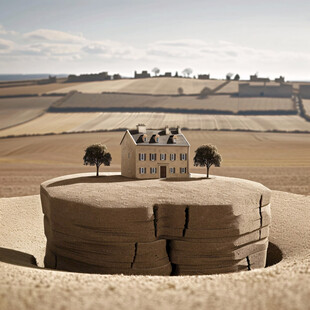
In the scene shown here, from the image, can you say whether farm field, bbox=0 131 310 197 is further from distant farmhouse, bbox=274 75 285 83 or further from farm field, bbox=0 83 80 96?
distant farmhouse, bbox=274 75 285 83

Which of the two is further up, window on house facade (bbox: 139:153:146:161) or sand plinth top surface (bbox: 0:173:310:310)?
window on house facade (bbox: 139:153:146:161)

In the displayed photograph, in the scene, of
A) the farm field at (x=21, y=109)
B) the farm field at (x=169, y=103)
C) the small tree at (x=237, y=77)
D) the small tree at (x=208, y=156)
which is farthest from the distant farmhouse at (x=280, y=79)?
the small tree at (x=208, y=156)

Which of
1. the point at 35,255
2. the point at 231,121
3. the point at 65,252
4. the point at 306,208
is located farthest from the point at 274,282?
the point at 231,121

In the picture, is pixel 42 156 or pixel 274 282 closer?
pixel 274 282

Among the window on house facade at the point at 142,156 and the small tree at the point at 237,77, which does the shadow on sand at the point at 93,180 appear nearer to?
the window on house facade at the point at 142,156

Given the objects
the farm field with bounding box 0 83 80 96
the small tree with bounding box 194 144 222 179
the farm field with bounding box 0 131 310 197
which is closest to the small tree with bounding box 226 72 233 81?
the farm field with bounding box 0 83 80 96

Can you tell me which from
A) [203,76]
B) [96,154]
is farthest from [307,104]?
[96,154]

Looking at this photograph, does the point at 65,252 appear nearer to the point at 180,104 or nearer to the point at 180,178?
the point at 180,178

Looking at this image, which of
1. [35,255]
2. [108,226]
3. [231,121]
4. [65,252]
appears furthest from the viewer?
[231,121]
